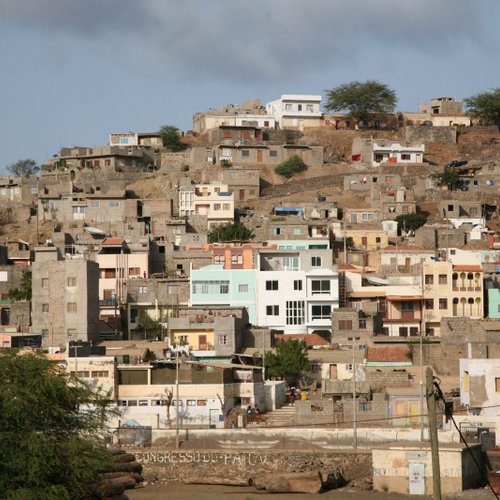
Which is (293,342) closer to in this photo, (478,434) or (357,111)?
(478,434)

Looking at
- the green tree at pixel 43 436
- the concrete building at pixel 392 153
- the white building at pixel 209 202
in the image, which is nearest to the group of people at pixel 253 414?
the green tree at pixel 43 436

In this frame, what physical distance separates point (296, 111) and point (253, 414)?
53.0 metres

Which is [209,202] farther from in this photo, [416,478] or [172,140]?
[416,478]

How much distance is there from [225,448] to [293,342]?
1127 centimetres

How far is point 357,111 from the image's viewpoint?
106562 millimetres

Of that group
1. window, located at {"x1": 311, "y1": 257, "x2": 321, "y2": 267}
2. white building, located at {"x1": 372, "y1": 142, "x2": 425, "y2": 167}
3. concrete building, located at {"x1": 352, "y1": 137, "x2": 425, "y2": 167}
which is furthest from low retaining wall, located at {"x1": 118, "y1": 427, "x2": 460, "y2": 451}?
white building, located at {"x1": 372, "y1": 142, "x2": 425, "y2": 167}

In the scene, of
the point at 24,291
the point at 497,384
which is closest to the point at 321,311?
the point at 24,291

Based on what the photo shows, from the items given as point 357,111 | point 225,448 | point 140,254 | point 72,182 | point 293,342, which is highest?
point 357,111

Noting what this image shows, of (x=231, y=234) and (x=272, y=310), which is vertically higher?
(x=231, y=234)

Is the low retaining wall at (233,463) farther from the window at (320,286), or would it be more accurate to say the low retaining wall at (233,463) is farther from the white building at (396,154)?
the white building at (396,154)

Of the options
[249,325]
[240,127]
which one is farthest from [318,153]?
[249,325]

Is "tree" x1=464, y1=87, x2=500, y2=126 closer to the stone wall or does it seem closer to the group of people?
the stone wall

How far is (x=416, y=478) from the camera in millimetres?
44812

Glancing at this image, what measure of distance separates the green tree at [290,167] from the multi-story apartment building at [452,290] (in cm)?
2583
